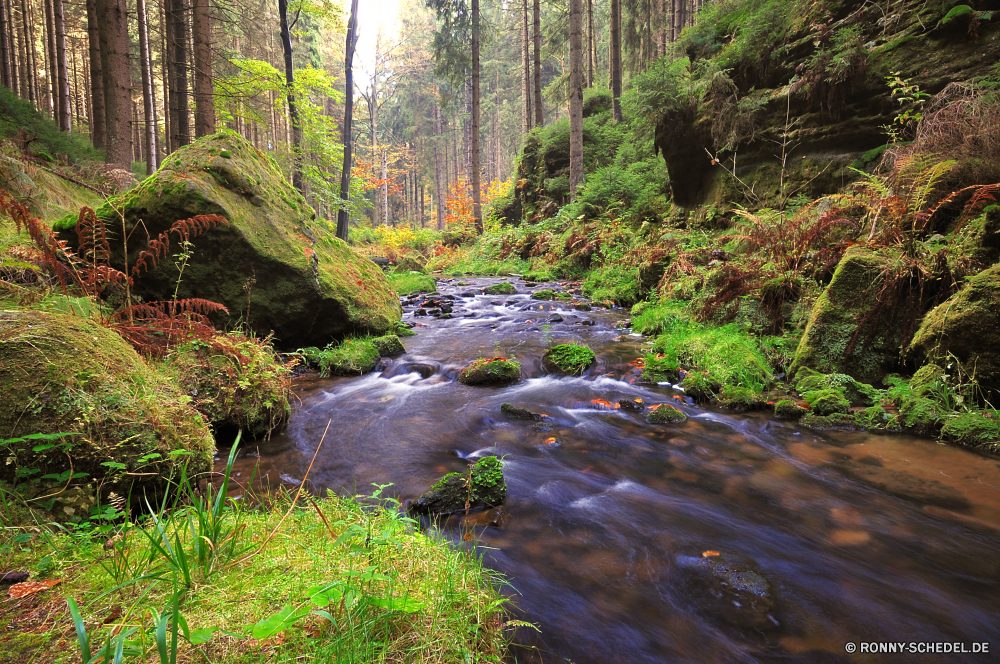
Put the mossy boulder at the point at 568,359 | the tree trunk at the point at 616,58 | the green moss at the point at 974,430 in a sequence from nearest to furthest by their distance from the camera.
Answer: the green moss at the point at 974,430 → the mossy boulder at the point at 568,359 → the tree trunk at the point at 616,58

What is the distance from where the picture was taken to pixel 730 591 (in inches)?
99.4

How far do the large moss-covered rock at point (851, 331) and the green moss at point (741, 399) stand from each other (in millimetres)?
761

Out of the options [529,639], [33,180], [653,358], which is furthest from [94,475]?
[33,180]

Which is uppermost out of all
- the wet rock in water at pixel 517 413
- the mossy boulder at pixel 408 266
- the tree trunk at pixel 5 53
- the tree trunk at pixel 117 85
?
the tree trunk at pixel 5 53

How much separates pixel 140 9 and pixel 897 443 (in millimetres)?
22276

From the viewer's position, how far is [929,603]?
96.7 inches

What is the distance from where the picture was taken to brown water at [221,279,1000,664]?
2283 millimetres

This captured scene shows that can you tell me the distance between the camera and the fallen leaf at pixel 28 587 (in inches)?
61.5

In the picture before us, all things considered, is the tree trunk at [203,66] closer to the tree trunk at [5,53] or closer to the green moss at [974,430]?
the tree trunk at [5,53]

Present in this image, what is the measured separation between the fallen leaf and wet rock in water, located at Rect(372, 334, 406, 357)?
535cm

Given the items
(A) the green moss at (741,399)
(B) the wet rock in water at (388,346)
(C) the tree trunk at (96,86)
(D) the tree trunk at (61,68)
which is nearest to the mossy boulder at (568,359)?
(A) the green moss at (741,399)

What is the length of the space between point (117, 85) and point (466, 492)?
37.7ft

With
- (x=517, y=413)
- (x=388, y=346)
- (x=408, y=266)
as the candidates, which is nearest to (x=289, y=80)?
(x=408, y=266)

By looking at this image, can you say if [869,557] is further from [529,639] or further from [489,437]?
[489,437]
